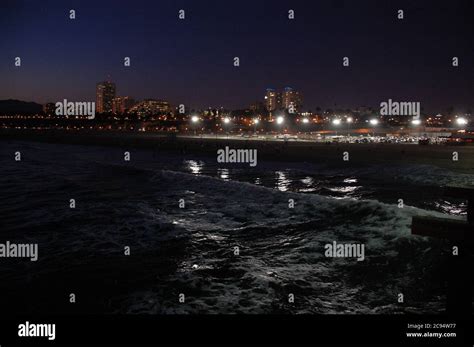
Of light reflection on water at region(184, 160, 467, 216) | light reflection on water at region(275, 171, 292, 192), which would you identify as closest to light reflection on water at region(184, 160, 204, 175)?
light reflection on water at region(184, 160, 467, 216)

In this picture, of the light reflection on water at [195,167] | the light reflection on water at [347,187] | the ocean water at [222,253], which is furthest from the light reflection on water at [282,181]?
the light reflection on water at [195,167]

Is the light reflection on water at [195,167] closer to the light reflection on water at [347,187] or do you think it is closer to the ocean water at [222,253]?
the light reflection on water at [347,187]

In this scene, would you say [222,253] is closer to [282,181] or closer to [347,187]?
[347,187]

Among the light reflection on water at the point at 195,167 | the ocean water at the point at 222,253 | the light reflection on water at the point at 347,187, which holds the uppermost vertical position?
the light reflection on water at the point at 195,167

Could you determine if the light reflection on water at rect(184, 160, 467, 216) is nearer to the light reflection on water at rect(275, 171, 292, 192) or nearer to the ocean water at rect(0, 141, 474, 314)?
the light reflection on water at rect(275, 171, 292, 192)

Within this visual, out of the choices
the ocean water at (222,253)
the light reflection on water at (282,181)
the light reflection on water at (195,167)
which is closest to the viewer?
the ocean water at (222,253)

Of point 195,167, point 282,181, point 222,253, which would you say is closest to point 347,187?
point 282,181

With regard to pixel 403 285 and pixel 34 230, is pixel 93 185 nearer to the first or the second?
pixel 34 230

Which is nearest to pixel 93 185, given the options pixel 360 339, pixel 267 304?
pixel 267 304

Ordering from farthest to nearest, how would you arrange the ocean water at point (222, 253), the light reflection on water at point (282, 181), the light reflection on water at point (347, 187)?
the light reflection on water at point (282, 181) → the light reflection on water at point (347, 187) → the ocean water at point (222, 253)
